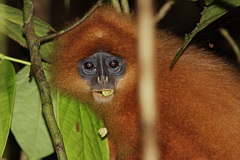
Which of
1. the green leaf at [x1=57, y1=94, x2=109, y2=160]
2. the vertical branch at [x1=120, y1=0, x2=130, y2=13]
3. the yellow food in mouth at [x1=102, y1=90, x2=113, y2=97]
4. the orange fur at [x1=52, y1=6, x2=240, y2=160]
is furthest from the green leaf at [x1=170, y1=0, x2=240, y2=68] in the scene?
the vertical branch at [x1=120, y1=0, x2=130, y2=13]

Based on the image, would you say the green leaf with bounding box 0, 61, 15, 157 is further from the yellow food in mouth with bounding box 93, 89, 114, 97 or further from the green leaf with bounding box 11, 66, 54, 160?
the yellow food in mouth with bounding box 93, 89, 114, 97

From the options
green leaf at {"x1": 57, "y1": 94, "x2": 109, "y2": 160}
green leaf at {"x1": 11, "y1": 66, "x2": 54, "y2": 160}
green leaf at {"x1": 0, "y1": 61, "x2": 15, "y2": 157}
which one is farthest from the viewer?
green leaf at {"x1": 11, "y1": 66, "x2": 54, "y2": 160}

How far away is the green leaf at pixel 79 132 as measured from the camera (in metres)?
2.08

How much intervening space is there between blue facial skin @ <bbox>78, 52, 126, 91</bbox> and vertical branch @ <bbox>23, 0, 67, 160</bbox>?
58cm

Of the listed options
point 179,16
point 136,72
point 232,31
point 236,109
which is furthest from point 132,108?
point 179,16

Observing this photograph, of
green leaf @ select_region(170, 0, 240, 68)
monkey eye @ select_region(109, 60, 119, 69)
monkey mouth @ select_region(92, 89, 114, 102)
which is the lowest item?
monkey mouth @ select_region(92, 89, 114, 102)

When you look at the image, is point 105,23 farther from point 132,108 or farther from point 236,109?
point 236,109

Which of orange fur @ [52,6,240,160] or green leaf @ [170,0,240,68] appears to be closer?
green leaf @ [170,0,240,68]

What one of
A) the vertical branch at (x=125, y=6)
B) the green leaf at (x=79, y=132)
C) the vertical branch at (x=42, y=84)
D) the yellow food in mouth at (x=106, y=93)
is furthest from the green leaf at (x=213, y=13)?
the vertical branch at (x=125, y=6)

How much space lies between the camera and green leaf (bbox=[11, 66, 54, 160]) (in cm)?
232

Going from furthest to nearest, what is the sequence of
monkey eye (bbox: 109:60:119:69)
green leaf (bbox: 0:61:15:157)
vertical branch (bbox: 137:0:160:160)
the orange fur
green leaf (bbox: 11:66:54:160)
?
monkey eye (bbox: 109:60:119:69), the orange fur, green leaf (bbox: 11:66:54:160), green leaf (bbox: 0:61:15:157), vertical branch (bbox: 137:0:160:160)

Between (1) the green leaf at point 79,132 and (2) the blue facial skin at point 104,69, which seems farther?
(2) the blue facial skin at point 104,69

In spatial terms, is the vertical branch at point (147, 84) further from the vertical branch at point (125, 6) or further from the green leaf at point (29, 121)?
the vertical branch at point (125, 6)

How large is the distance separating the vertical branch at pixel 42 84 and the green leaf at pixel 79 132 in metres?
0.23
